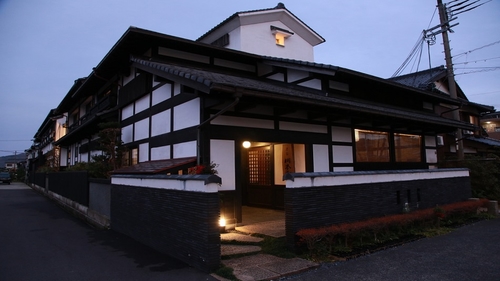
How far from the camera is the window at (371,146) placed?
1106 centimetres

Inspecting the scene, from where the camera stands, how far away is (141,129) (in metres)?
11.3

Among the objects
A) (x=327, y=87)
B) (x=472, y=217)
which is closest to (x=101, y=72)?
(x=327, y=87)

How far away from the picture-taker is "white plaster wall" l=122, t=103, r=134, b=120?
1229cm

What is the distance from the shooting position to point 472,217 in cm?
948

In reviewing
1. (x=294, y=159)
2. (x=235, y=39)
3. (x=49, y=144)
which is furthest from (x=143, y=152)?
(x=49, y=144)

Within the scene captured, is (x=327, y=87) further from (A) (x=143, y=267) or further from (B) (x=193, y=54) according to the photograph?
(A) (x=143, y=267)

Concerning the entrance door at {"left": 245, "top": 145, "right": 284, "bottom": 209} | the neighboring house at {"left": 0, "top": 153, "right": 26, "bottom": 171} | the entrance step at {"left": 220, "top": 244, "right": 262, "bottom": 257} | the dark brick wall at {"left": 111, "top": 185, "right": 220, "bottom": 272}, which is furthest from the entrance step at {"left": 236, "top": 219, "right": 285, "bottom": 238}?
the neighboring house at {"left": 0, "top": 153, "right": 26, "bottom": 171}

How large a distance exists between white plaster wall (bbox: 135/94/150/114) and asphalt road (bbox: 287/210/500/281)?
27.1 feet

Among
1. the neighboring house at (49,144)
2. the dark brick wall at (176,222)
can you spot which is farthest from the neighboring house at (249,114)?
the neighboring house at (49,144)

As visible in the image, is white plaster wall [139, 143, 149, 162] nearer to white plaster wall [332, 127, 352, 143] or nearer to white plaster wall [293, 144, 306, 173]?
white plaster wall [293, 144, 306, 173]

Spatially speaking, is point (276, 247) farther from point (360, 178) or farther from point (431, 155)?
point (431, 155)

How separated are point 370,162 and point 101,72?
37.5 ft

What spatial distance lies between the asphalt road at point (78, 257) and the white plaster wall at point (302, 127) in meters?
4.94

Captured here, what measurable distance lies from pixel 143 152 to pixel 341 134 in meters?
6.81
